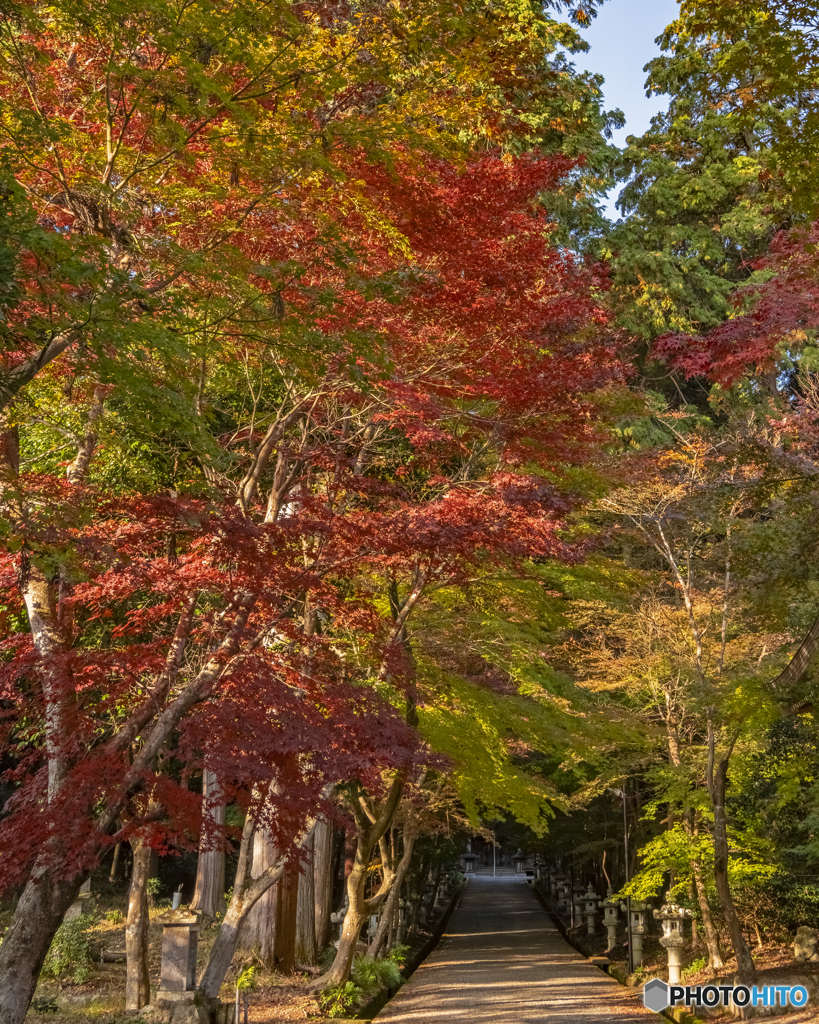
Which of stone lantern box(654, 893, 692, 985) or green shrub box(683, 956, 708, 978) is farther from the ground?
stone lantern box(654, 893, 692, 985)

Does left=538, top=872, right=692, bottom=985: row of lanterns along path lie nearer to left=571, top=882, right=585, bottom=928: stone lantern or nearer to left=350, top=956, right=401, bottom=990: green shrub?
left=571, top=882, right=585, bottom=928: stone lantern

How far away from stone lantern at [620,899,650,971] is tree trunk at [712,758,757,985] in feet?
15.0

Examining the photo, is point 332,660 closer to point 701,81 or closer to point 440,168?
point 440,168

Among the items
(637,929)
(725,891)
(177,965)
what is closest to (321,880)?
(637,929)

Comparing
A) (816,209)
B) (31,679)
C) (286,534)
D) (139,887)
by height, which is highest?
(816,209)

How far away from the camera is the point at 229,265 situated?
6.18 metres

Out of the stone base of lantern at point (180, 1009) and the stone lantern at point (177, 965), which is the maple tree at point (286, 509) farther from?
the stone lantern at point (177, 965)

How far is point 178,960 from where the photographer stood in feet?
31.7

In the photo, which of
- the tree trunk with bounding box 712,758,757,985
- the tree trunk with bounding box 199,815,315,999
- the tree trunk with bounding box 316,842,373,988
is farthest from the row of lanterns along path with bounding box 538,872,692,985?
the tree trunk with bounding box 199,815,315,999

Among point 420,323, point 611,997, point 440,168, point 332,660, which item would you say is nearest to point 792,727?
point 611,997

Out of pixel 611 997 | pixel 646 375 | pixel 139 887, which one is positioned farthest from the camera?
pixel 646 375

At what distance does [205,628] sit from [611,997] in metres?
10.4

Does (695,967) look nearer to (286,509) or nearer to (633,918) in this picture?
(633,918)

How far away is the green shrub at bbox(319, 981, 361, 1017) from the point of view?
35.8ft
